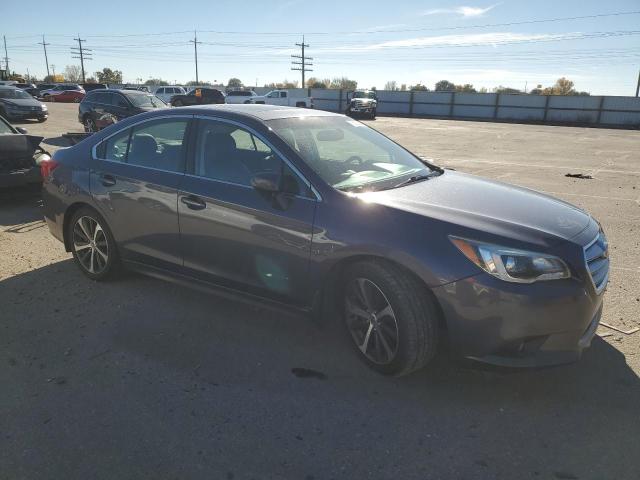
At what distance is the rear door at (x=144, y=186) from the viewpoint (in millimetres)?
3908

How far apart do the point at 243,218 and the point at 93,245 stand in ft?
6.42

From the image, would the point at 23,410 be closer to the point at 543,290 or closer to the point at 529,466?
the point at 529,466

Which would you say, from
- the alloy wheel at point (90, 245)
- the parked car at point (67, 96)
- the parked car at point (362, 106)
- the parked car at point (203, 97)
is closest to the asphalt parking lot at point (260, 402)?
the alloy wheel at point (90, 245)

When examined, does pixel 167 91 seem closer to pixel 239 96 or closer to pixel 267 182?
pixel 239 96

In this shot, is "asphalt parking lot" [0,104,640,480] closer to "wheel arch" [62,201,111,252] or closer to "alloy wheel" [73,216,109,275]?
"alloy wheel" [73,216,109,275]

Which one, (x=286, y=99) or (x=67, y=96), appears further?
(x=67, y=96)

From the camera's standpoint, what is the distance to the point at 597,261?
2.97 meters

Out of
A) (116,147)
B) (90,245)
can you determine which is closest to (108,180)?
(116,147)

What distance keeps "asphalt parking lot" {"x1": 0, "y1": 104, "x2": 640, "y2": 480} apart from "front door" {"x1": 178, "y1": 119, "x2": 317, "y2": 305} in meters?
0.50

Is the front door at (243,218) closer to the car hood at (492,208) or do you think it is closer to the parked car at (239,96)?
the car hood at (492,208)

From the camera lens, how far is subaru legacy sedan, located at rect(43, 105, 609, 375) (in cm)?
269

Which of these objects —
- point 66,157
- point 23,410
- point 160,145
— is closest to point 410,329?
point 23,410

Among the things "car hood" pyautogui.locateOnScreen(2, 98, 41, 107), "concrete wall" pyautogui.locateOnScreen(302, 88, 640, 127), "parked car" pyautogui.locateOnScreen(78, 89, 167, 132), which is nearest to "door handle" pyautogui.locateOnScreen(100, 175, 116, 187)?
"parked car" pyautogui.locateOnScreen(78, 89, 167, 132)

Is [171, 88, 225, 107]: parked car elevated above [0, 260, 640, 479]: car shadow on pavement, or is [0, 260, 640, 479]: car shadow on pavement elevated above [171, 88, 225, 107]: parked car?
[171, 88, 225, 107]: parked car
